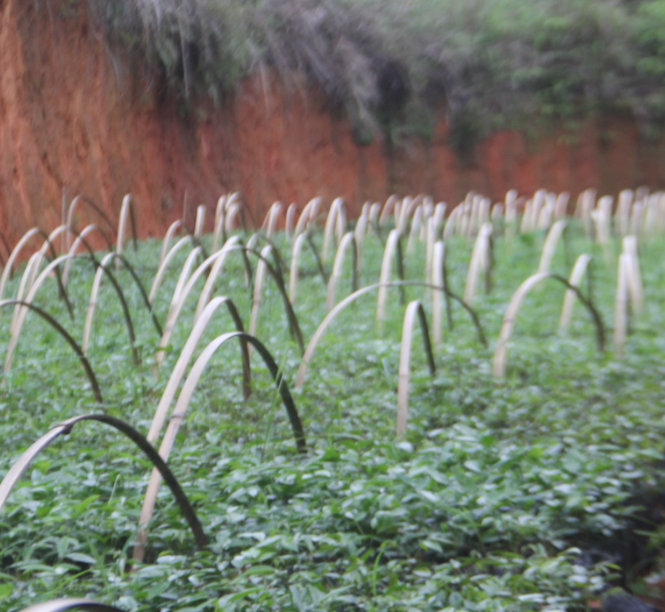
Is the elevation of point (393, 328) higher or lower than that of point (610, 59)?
lower

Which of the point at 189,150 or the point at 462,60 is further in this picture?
the point at 462,60

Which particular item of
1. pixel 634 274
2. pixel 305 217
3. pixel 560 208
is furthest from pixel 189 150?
pixel 634 274

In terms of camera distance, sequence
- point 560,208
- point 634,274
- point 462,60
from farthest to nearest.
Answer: point 462,60, point 560,208, point 634,274

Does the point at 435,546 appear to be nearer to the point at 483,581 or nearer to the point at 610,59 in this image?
the point at 483,581

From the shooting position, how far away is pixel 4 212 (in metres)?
6.73

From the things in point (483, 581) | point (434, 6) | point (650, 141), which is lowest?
point (483, 581)

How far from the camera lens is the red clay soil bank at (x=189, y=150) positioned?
6.85 metres

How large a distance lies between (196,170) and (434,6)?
5671mm

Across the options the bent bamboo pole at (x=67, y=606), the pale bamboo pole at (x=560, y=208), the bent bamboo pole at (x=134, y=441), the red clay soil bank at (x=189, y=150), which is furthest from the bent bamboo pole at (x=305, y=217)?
the bent bamboo pole at (x=67, y=606)

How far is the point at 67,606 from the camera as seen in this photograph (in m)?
1.00

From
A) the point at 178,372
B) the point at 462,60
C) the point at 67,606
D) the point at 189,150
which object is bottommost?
the point at 67,606

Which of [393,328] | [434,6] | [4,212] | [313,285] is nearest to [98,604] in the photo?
[393,328]

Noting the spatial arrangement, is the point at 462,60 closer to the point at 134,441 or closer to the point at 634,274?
the point at 634,274

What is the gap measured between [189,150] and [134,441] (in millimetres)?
7537
